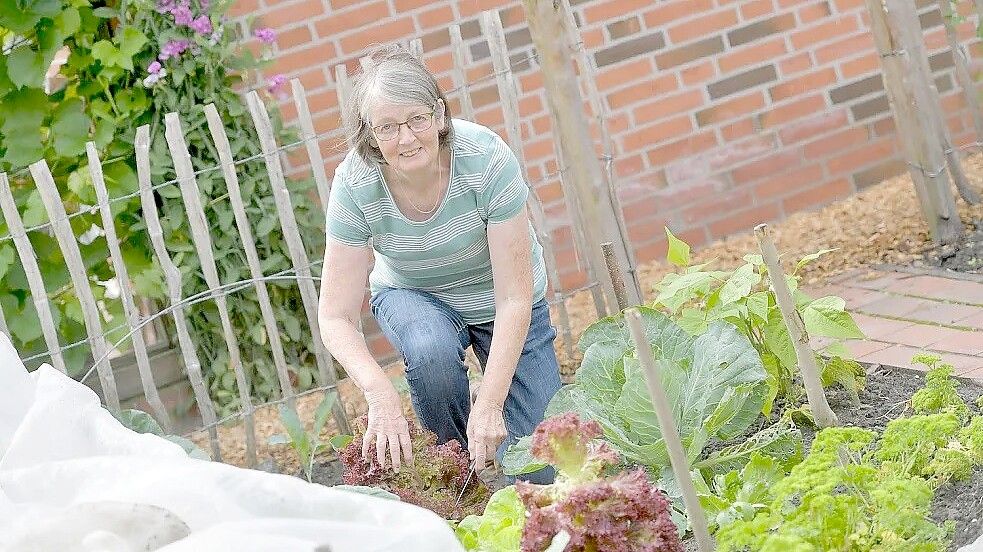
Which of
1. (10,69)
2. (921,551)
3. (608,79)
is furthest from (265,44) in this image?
(921,551)

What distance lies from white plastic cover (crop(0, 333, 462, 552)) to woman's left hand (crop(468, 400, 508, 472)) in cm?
85

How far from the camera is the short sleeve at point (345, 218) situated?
2.85 metres

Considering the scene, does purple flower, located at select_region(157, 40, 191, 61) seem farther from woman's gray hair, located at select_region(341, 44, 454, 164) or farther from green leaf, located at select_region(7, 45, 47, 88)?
woman's gray hair, located at select_region(341, 44, 454, 164)

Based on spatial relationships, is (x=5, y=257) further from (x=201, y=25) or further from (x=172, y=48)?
(x=201, y=25)

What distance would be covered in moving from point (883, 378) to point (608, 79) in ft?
6.24

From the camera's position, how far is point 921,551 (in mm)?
1935

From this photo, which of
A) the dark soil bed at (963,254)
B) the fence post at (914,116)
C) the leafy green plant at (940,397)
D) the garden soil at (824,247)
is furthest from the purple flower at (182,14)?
the leafy green plant at (940,397)

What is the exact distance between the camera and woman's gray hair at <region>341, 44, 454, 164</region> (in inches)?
102

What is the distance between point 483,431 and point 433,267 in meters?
0.50

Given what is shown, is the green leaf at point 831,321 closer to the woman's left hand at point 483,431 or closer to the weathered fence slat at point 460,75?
the woman's left hand at point 483,431

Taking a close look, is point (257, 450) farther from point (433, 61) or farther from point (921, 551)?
point (921, 551)

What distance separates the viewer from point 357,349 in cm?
274

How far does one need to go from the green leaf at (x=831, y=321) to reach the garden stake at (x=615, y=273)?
1.50ft

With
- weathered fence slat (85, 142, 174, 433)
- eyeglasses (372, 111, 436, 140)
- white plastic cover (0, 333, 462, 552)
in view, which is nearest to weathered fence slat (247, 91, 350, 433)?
weathered fence slat (85, 142, 174, 433)
